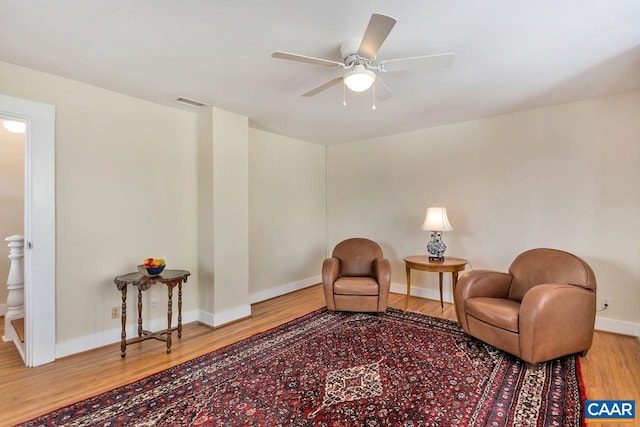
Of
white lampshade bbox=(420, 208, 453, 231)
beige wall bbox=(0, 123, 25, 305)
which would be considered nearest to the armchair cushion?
white lampshade bbox=(420, 208, 453, 231)

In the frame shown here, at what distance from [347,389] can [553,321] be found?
5.36 ft

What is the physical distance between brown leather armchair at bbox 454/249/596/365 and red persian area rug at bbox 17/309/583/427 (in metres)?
0.16

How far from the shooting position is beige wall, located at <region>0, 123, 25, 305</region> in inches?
143

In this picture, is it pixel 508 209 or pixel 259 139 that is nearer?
pixel 508 209

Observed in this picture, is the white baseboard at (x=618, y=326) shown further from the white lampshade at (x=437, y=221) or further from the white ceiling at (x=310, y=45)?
the white ceiling at (x=310, y=45)

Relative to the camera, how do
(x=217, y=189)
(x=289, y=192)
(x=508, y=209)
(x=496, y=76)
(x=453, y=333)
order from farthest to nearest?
(x=289, y=192) < (x=508, y=209) < (x=217, y=189) < (x=453, y=333) < (x=496, y=76)

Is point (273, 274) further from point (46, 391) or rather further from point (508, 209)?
point (508, 209)

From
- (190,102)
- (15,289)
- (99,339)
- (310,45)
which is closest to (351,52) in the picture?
(310,45)

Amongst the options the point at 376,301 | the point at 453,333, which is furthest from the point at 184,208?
the point at 453,333

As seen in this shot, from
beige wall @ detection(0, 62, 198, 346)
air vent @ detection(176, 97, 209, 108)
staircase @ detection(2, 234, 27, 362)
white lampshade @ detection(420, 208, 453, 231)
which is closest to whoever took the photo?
beige wall @ detection(0, 62, 198, 346)

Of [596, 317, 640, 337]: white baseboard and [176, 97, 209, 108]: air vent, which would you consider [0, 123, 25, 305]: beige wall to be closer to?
[176, 97, 209, 108]: air vent

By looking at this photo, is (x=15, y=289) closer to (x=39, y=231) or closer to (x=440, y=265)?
(x=39, y=231)

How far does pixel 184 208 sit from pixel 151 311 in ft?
3.67

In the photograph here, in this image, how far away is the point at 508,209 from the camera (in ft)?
12.1
